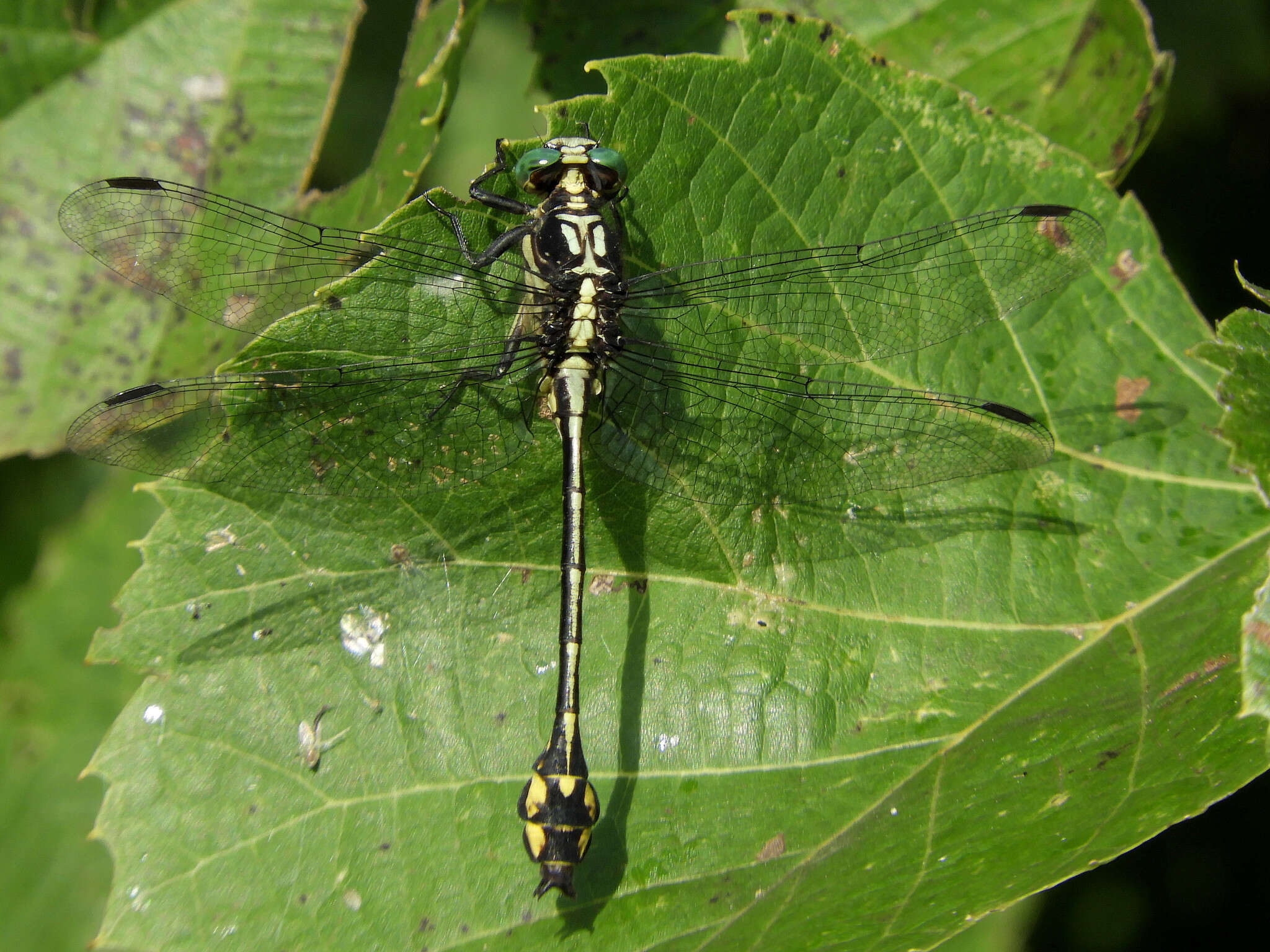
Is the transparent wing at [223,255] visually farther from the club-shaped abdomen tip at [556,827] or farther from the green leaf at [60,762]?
the green leaf at [60,762]

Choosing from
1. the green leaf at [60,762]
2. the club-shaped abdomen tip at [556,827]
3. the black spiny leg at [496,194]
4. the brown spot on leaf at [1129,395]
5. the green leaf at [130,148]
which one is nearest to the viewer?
the club-shaped abdomen tip at [556,827]

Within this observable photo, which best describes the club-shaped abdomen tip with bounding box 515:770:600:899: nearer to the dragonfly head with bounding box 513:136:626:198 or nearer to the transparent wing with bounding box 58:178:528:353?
the transparent wing with bounding box 58:178:528:353

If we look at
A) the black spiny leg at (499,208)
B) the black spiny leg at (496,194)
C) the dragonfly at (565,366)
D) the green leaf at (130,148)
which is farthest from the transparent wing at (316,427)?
the green leaf at (130,148)

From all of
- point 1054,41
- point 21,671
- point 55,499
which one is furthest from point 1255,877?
point 55,499

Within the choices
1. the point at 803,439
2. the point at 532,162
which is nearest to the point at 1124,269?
the point at 803,439

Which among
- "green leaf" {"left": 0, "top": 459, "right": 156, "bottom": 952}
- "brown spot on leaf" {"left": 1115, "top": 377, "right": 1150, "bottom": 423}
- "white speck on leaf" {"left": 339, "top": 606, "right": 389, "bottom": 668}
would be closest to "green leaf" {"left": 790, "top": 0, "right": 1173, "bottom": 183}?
"brown spot on leaf" {"left": 1115, "top": 377, "right": 1150, "bottom": 423}

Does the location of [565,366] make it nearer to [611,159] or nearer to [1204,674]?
[611,159]
